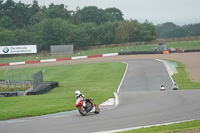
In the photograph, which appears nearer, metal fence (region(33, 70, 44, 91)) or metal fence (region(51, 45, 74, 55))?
metal fence (region(33, 70, 44, 91))

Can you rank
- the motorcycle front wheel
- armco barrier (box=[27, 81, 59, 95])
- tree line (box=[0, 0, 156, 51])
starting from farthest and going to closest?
1. tree line (box=[0, 0, 156, 51])
2. armco barrier (box=[27, 81, 59, 95])
3. the motorcycle front wheel

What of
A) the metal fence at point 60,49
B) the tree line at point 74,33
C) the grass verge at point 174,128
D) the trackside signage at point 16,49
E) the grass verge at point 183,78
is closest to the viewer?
the grass verge at point 174,128

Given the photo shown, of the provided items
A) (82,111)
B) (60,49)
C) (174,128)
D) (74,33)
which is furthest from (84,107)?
(74,33)

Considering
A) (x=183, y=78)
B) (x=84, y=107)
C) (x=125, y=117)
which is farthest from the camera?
(x=183, y=78)

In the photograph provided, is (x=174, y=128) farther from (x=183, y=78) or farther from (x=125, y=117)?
(x=183, y=78)

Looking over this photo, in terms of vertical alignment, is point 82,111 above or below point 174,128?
below

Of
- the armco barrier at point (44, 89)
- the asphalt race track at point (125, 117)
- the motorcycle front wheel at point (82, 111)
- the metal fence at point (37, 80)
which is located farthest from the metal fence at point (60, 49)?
the motorcycle front wheel at point (82, 111)

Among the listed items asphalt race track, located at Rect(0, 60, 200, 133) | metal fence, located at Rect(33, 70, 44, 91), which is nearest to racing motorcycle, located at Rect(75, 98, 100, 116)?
asphalt race track, located at Rect(0, 60, 200, 133)

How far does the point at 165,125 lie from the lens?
44.8 feet

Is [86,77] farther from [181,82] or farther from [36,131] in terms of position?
[36,131]

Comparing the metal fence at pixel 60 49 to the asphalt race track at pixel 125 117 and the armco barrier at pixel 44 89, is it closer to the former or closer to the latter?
the armco barrier at pixel 44 89

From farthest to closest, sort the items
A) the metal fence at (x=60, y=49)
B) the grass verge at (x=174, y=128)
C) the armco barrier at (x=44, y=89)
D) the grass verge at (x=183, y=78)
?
1. the metal fence at (x=60, y=49)
2. the grass verge at (x=183, y=78)
3. the armco barrier at (x=44, y=89)
4. the grass verge at (x=174, y=128)

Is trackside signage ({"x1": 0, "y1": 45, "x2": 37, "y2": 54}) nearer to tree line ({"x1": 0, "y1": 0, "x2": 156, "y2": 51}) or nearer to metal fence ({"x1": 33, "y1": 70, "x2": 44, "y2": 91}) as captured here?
tree line ({"x1": 0, "y1": 0, "x2": 156, "y2": 51})

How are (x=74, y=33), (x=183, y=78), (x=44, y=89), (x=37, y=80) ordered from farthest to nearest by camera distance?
(x=74, y=33), (x=183, y=78), (x=37, y=80), (x=44, y=89)
